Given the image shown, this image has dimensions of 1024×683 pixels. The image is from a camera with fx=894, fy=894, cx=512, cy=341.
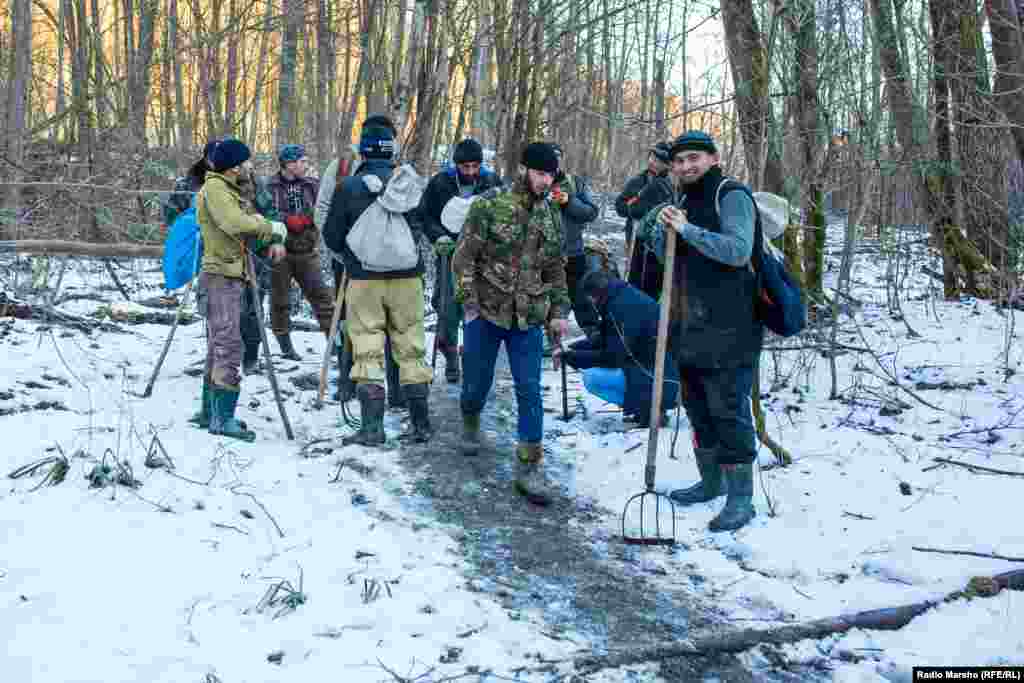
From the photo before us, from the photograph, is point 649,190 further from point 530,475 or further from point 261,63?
point 261,63

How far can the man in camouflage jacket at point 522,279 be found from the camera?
534 cm

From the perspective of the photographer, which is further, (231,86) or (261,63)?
(261,63)

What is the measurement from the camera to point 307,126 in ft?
82.0

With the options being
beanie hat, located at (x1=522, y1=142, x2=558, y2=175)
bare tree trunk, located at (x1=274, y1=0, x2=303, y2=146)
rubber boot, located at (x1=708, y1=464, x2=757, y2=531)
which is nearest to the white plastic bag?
beanie hat, located at (x1=522, y1=142, x2=558, y2=175)

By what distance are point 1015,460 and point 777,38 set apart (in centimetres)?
358

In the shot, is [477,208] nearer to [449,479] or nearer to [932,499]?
[449,479]

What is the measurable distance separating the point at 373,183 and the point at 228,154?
95cm

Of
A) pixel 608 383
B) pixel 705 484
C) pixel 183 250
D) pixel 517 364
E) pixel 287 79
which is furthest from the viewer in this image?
pixel 287 79

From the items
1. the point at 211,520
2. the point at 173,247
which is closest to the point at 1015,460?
the point at 211,520

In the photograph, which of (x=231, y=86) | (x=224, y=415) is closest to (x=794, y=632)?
(x=224, y=415)

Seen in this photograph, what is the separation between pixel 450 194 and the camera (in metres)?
7.43

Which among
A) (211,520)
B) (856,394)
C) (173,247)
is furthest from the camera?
(856,394)

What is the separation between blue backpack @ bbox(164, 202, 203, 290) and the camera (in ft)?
21.5

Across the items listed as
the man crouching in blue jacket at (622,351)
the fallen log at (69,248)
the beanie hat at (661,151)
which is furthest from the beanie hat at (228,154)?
the beanie hat at (661,151)
